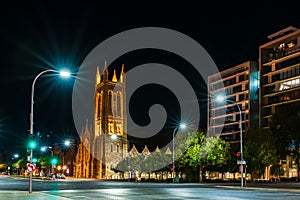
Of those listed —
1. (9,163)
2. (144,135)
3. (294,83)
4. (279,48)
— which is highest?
(279,48)

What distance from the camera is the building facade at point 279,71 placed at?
108 meters

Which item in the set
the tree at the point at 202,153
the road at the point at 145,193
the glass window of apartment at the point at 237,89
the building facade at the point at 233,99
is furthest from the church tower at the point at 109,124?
the road at the point at 145,193

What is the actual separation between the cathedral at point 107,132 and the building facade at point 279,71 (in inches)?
1322

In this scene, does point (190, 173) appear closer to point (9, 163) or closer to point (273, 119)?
point (273, 119)

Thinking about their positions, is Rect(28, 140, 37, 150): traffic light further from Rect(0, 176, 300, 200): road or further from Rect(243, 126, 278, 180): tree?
Rect(243, 126, 278, 180): tree

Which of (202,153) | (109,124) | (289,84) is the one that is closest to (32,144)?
(202,153)

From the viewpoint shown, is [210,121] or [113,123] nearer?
[113,123]

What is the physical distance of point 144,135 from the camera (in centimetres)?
14162

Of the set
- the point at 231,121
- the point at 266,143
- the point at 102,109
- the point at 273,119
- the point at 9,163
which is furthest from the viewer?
the point at 9,163

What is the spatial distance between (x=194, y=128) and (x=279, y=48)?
48.8m

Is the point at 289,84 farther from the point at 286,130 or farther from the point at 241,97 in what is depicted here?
the point at 286,130

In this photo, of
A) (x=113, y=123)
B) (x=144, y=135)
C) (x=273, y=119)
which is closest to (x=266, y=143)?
(x=273, y=119)

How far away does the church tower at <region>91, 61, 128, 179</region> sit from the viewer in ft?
400

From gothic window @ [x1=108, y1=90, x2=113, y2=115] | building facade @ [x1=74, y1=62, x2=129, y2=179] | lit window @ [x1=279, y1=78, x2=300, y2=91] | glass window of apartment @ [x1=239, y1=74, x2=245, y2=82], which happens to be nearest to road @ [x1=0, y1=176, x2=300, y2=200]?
lit window @ [x1=279, y1=78, x2=300, y2=91]
